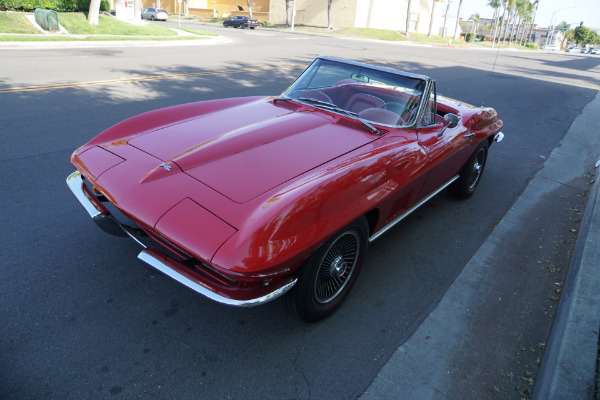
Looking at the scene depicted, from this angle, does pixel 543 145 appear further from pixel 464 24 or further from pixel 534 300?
pixel 464 24

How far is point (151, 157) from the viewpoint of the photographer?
9.36 feet

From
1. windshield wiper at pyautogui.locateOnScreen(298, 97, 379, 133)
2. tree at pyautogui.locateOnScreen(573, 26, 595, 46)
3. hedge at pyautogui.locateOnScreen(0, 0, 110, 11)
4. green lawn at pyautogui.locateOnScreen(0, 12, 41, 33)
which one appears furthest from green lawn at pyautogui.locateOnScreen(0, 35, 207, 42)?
tree at pyautogui.locateOnScreen(573, 26, 595, 46)

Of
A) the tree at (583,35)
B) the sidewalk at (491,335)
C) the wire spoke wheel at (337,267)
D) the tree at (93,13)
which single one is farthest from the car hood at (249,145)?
the tree at (583,35)

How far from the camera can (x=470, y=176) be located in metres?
4.89

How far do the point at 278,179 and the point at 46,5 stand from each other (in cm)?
2262

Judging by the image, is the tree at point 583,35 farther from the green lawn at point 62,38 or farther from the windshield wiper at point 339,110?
the windshield wiper at point 339,110

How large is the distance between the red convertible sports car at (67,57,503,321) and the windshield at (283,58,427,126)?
0.5 inches

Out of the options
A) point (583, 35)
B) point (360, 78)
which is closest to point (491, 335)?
point (360, 78)

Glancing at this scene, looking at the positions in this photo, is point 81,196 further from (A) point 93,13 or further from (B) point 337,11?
(B) point 337,11

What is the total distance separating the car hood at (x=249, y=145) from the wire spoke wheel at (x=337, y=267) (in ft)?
1.74

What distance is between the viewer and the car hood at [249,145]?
2629mm

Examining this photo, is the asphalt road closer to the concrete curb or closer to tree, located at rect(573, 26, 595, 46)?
the concrete curb

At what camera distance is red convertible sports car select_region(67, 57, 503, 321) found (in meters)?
2.27

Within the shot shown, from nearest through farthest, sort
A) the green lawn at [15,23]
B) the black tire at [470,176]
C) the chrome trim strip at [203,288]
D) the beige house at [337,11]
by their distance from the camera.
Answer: the chrome trim strip at [203,288], the black tire at [470,176], the green lawn at [15,23], the beige house at [337,11]
